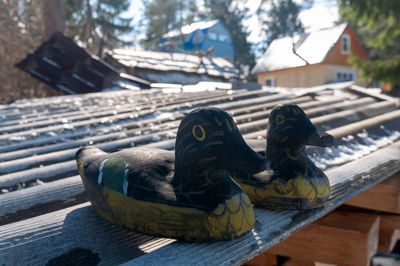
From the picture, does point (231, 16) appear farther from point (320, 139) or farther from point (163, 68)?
point (320, 139)

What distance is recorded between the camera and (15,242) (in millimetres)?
1291

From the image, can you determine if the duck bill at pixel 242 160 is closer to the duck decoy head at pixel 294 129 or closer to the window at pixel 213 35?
the duck decoy head at pixel 294 129

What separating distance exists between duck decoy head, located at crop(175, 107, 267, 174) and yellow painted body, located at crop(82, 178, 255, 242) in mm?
170

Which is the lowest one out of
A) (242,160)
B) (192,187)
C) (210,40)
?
(192,187)

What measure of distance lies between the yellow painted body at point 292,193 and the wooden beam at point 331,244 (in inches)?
25.5

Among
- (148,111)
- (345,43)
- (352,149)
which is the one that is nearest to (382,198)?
(352,149)

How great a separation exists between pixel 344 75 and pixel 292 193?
19.4 metres

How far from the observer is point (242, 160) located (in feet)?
3.87

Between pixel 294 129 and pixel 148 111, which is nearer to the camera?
pixel 294 129

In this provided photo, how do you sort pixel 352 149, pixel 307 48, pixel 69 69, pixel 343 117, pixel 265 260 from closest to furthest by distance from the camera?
pixel 265 260 < pixel 352 149 < pixel 343 117 < pixel 307 48 < pixel 69 69

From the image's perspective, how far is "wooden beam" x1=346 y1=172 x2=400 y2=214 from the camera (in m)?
2.47

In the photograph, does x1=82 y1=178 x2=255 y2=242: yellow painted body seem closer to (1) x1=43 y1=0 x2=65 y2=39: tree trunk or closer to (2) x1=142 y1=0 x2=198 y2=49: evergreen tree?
(1) x1=43 y1=0 x2=65 y2=39: tree trunk

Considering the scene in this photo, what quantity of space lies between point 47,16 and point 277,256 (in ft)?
37.0

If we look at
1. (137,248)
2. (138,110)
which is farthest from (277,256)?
(138,110)
